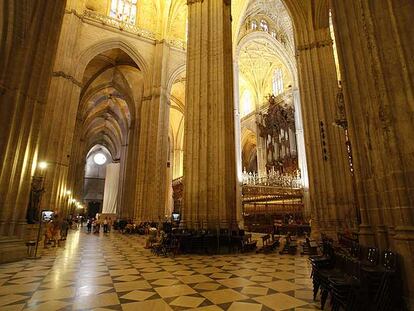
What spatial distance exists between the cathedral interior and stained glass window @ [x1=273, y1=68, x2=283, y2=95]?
3.99m

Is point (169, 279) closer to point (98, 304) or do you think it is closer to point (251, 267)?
point (98, 304)

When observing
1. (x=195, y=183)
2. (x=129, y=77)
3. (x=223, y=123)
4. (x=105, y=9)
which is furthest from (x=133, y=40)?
(x=195, y=183)

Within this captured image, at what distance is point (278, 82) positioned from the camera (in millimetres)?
30797

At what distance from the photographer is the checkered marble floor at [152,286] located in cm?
335

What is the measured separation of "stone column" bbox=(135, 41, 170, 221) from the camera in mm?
18188

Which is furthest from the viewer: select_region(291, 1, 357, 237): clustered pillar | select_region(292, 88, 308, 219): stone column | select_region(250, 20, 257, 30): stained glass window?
select_region(250, 20, 257, 30): stained glass window

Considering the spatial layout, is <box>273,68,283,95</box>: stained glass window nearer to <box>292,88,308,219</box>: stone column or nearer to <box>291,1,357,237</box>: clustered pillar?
<box>292,88,308,219</box>: stone column

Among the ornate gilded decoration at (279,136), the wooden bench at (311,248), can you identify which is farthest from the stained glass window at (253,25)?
the wooden bench at (311,248)

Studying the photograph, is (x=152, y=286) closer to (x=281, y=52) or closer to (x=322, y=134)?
(x=322, y=134)

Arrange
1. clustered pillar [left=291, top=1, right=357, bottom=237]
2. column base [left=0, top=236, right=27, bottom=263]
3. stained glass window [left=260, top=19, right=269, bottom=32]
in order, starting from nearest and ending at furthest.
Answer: column base [left=0, top=236, right=27, bottom=263], clustered pillar [left=291, top=1, right=357, bottom=237], stained glass window [left=260, top=19, right=269, bottom=32]

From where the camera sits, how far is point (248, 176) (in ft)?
80.2

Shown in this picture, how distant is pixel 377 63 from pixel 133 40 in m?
20.3

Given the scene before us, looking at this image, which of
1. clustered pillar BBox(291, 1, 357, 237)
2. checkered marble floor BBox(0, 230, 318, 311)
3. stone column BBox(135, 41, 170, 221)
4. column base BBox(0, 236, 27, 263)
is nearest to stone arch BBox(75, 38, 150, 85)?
stone column BBox(135, 41, 170, 221)

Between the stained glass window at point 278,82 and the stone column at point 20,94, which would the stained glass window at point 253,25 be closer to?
the stained glass window at point 278,82
